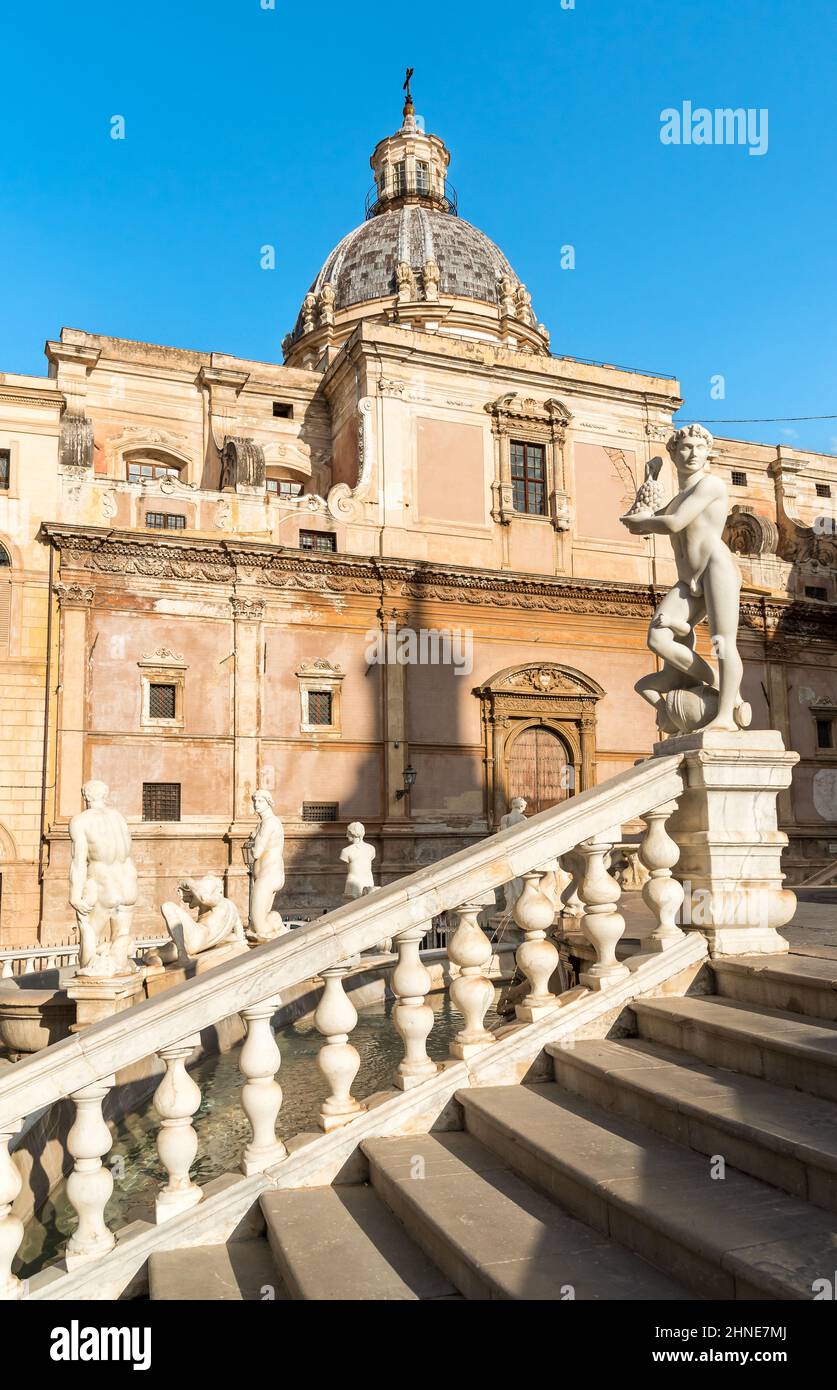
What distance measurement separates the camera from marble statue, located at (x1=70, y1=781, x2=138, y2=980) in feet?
30.0

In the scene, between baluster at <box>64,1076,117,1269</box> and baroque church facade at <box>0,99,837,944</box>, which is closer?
baluster at <box>64,1076,117,1269</box>

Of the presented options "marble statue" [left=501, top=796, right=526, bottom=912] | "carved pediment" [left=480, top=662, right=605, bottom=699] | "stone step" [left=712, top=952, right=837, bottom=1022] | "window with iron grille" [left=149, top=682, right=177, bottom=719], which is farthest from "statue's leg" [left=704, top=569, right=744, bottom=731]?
"carved pediment" [left=480, top=662, right=605, bottom=699]

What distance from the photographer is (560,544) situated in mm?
24391

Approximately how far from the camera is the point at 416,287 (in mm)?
31531

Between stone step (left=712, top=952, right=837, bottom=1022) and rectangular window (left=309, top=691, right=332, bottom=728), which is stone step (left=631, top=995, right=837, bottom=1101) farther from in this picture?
rectangular window (left=309, top=691, right=332, bottom=728)

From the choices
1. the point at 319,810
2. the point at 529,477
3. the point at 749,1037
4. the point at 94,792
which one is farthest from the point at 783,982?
the point at 529,477

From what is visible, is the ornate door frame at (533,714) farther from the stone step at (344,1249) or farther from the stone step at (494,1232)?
the stone step at (344,1249)

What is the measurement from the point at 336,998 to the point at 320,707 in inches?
691

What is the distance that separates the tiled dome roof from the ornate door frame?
50.9 feet

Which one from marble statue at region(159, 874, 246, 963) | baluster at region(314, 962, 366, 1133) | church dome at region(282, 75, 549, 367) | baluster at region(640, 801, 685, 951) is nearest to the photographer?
baluster at region(314, 962, 366, 1133)

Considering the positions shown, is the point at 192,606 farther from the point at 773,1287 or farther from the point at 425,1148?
the point at 773,1287

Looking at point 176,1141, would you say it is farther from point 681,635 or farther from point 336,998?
point 681,635

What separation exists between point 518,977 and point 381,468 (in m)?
16.3

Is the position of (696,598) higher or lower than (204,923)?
higher
